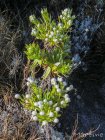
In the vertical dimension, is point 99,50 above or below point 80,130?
above

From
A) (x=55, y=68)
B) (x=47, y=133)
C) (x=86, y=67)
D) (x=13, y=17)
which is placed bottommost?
(x=47, y=133)

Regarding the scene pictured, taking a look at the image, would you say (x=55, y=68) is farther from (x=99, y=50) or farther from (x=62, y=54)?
(x=99, y=50)

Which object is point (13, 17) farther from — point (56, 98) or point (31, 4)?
point (56, 98)

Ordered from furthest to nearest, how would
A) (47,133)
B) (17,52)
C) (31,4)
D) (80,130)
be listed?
(31,4), (17,52), (80,130), (47,133)

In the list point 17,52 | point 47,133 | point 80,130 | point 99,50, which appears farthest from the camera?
point 99,50

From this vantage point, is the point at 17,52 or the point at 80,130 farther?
the point at 17,52

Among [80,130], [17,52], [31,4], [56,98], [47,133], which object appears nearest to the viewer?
[56,98]

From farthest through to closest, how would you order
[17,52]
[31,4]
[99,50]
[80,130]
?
[31,4], [99,50], [17,52], [80,130]

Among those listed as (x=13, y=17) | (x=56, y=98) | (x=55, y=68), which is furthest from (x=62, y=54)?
(x=13, y=17)

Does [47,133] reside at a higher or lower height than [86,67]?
lower

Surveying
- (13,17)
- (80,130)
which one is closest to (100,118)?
(80,130)
